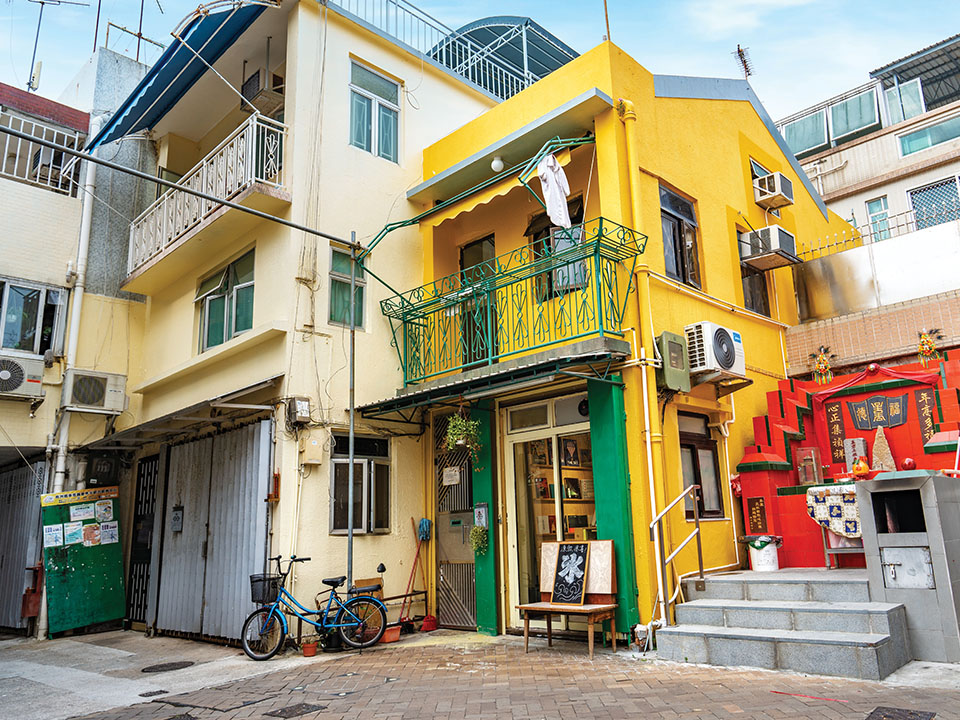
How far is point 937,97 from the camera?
962 inches

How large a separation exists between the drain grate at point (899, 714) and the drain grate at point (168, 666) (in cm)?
719

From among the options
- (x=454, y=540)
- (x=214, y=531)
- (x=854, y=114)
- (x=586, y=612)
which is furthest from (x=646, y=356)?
(x=854, y=114)

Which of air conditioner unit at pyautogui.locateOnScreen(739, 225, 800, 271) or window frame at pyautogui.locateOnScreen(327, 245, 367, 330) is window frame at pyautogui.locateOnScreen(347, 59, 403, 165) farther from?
air conditioner unit at pyautogui.locateOnScreen(739, 225, 800, 271)

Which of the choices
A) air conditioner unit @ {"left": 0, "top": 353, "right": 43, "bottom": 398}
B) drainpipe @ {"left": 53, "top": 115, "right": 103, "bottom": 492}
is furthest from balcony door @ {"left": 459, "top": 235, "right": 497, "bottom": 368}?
air conditioner unit @ {"left": 0, "top": 353, "right": 43, "bottom": 398}

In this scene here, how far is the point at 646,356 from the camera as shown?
845 cm

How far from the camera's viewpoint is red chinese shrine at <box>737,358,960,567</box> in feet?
27.4

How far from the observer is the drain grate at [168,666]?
827 centimetres

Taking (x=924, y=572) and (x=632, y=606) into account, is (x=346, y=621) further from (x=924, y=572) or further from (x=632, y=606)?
(x=924, y=572)

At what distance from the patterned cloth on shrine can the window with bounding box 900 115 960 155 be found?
16.1m

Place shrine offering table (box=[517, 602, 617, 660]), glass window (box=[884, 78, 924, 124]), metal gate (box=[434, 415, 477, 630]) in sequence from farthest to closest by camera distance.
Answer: glass window (box=[884, 78, 924, 124]) < metal gate (box=[434, 415, 477, 630]) < shrine offering table (box=[517, 602, 617, 660])

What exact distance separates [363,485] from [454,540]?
5.03ft

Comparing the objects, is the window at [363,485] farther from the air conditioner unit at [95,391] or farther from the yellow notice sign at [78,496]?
the air conditioner unit at [95,391]

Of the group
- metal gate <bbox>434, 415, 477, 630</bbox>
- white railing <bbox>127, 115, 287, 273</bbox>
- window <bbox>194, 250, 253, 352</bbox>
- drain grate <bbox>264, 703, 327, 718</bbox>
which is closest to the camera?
drain grate <bbox>264, 703, 327, 718</bbox>

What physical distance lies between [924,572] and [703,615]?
83.8 inches
